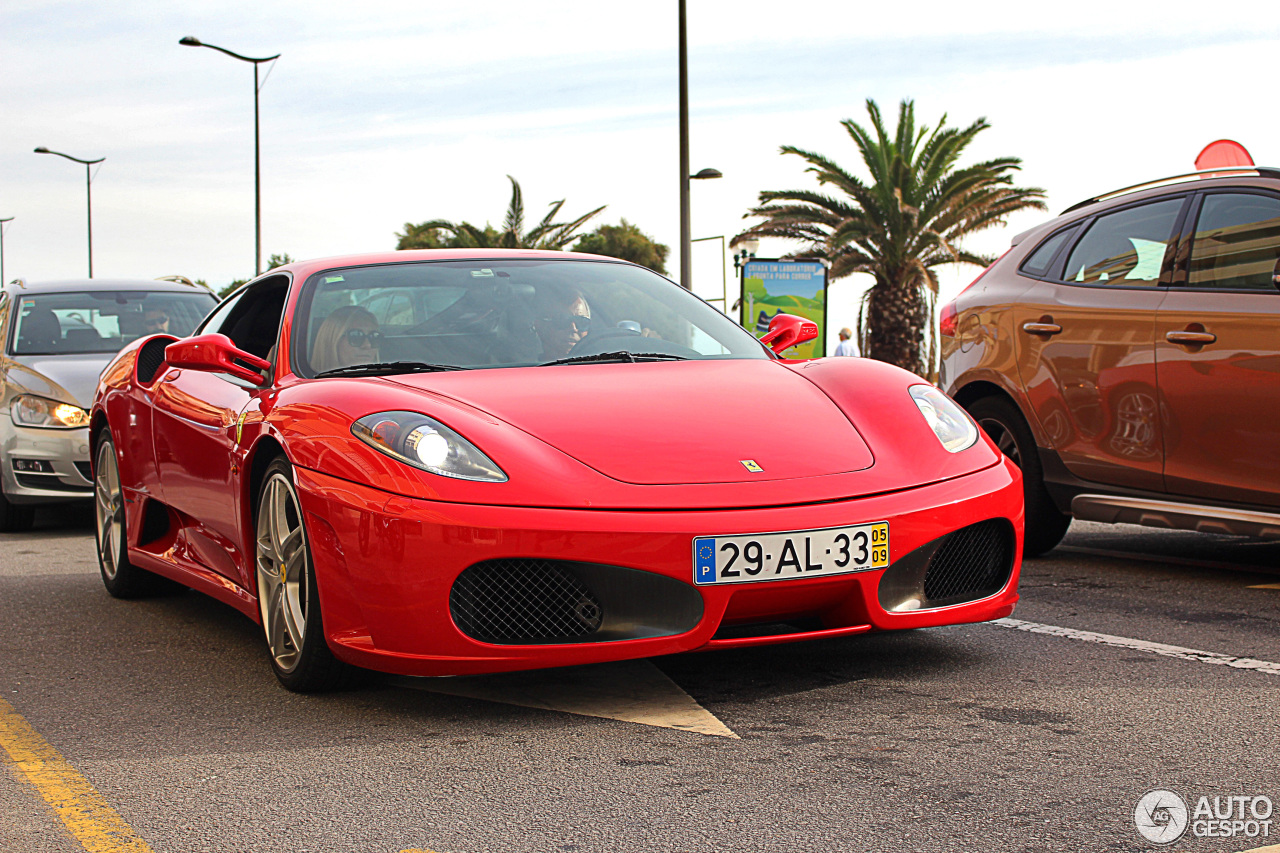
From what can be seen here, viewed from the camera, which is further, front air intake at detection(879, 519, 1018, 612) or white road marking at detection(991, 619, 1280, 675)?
white road marking at detection(991, 619, 1280, 675)

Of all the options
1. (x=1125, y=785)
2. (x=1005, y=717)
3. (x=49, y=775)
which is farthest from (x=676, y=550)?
(x=49, y=775)

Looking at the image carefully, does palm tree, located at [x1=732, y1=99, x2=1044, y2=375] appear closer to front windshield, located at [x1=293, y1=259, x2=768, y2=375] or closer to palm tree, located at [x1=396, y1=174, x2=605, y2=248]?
palm tree, located at [x1=396, y1=174, x2=605, y2=248]

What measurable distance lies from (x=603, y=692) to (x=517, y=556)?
2.16ft

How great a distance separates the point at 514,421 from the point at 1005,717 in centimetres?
149

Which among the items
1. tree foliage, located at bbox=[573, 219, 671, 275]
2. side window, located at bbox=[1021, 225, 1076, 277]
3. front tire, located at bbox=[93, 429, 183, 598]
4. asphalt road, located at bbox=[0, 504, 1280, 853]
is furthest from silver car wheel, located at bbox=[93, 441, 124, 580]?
tree foliage, located at bbox=[573, 219, 671, 275]

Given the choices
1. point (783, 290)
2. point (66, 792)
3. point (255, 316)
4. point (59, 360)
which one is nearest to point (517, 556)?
point (66, 792)

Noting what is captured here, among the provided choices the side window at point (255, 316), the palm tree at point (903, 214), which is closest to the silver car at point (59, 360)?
the side window at point (255, 316)

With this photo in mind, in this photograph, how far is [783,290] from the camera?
23750mm

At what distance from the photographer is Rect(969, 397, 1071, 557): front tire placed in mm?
6422

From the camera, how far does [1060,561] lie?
6.55 meters

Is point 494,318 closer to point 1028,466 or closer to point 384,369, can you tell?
point 384,369

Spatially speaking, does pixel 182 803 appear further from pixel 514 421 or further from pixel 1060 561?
pixel 1060 561

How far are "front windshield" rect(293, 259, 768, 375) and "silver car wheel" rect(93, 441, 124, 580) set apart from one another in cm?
183

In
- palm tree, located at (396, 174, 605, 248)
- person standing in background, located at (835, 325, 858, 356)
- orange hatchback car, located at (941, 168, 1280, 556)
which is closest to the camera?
orange hatchback car, located at (941, 168, 1280, 556)
